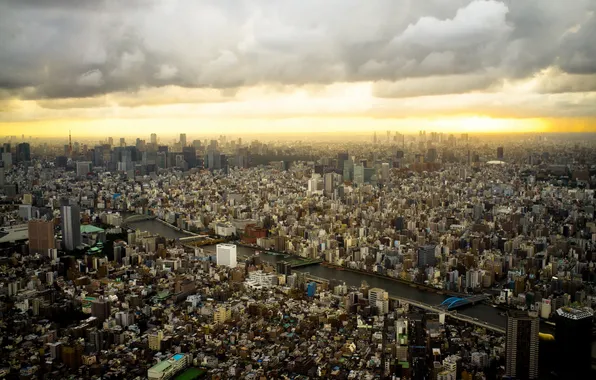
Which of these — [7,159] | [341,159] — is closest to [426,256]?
[341,159]

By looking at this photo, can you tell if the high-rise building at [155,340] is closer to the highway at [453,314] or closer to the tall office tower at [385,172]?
the highway at [453,314]

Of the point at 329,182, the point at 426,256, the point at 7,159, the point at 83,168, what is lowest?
the point at 426,256

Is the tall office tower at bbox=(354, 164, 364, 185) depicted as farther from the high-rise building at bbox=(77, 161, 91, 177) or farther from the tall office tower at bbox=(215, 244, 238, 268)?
the high-rise building at bbox=(77, 161, 91, 177)

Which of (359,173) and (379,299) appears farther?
(359,173)

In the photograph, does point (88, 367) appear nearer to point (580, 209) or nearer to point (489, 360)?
point (489, 360)

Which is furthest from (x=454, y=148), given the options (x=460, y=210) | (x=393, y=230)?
(x=393, y=230)

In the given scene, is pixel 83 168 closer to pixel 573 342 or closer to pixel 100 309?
pixel 100 309

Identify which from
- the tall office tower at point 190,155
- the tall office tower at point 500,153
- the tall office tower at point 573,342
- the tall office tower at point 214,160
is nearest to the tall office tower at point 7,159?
the tall office tower at point 190,155
